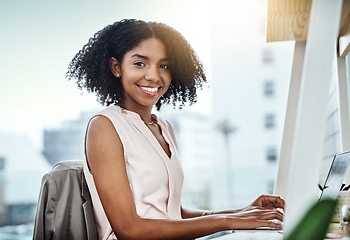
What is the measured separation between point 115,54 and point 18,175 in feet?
59.7

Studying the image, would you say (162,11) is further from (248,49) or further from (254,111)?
(254,111)

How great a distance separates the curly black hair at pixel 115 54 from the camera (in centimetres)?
138

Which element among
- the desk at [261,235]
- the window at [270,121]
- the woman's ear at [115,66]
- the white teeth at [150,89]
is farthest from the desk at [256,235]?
the window at [270,121]

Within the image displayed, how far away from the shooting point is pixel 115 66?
4.65 ft

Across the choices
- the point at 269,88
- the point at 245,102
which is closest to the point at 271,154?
the point at 245,102

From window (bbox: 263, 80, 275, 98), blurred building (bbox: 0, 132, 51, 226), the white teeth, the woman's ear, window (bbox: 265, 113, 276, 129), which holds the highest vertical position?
window (bbox: 263, 80, 275, 98)

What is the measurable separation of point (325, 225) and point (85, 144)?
936mm

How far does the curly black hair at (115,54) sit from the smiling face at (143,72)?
0.02 meters

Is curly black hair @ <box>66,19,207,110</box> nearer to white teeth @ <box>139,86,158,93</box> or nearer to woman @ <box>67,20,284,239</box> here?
woman @ <box>67,20,284,239</box>

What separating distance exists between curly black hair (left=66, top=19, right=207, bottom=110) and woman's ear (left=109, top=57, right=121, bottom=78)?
1 cm

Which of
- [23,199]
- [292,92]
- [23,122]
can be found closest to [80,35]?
[23,122]

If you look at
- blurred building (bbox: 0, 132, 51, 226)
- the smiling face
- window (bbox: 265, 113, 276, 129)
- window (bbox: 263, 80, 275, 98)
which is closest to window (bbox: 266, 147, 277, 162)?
window (bbox: 265, 113, 276, 129)

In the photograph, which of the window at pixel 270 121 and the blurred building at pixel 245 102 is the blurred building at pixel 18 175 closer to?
the blurred building at pixel 245 102

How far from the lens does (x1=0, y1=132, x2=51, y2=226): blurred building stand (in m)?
17.5
